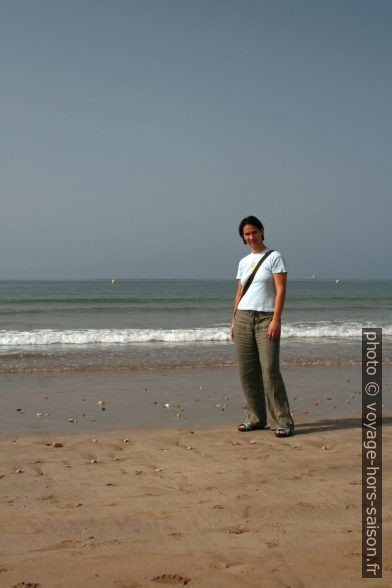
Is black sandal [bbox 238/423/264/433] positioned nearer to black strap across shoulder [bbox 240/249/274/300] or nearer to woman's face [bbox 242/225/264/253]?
black strap across shoulder [bbox 240/249/274/300]

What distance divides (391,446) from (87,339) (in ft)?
38.5

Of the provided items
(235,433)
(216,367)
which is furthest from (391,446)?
(216,367)

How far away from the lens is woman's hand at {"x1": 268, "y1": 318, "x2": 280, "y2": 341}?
5262 mm

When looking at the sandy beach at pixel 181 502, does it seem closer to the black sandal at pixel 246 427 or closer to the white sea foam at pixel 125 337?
the black sandal at pixel 246 427

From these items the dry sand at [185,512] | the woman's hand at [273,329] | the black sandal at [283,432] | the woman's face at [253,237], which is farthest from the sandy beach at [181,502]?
the woman's face at [253,237]

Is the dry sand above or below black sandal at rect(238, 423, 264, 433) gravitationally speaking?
below

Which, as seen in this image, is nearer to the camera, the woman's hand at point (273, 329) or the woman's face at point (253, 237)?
the woman's hand at point (273, 329)

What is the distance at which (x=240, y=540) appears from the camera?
9.79 ft

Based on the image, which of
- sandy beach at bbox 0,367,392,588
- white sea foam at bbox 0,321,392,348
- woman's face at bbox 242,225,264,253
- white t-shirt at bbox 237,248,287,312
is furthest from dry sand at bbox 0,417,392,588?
white sea foam at bbox 0,321,392,348

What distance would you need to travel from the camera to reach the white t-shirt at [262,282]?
5325mm

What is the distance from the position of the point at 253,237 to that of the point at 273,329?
88 centimetres

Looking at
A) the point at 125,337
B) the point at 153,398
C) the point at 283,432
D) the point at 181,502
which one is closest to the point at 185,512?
the point at 181,502

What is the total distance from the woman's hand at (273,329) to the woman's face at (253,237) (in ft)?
2.30

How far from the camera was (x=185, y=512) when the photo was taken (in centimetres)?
340
